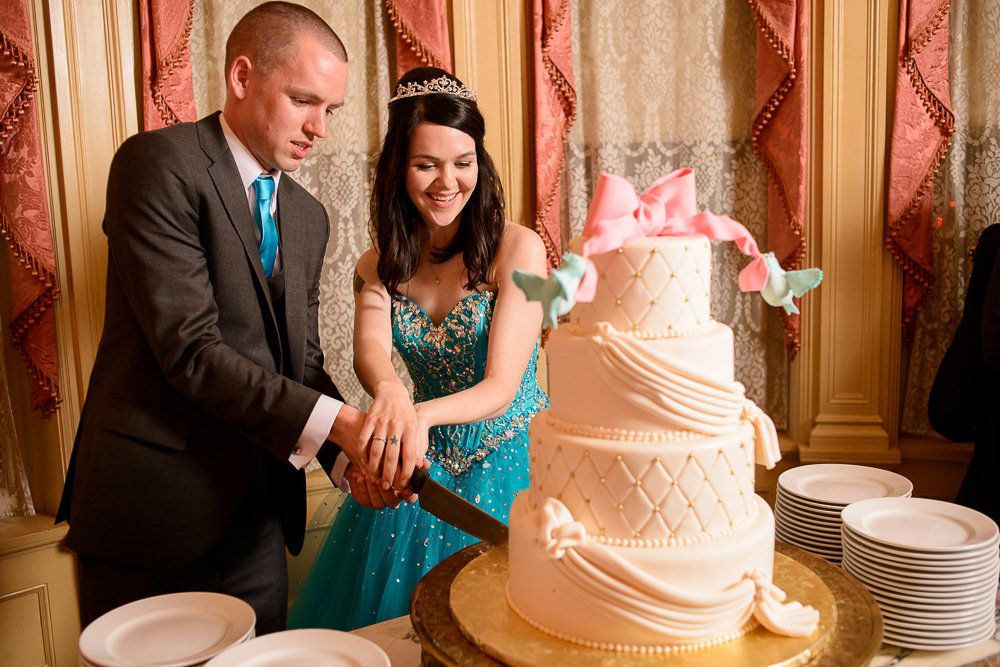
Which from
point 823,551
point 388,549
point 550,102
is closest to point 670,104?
point 550,102

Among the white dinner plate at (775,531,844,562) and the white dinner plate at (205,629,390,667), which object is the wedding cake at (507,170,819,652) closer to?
the white dinner plate at (205,629,390,667)

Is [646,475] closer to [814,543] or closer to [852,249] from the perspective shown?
[814,543]

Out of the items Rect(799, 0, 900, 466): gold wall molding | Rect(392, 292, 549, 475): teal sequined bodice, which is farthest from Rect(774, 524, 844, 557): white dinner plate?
Rect(799, 0, 900, 466): gold wall molding

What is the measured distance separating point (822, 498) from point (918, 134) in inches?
88.7

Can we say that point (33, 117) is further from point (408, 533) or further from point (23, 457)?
point (408, 533)

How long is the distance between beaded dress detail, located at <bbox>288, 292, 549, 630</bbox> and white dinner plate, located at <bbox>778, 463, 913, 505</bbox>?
86cm

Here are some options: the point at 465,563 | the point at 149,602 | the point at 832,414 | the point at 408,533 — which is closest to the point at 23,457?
the point at 408,533

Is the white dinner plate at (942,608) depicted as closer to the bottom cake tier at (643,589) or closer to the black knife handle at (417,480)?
the bottom cake tier at (643,589)

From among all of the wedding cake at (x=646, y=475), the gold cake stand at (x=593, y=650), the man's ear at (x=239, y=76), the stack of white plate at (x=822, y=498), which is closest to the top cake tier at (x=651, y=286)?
the wedding cake at (x=646, y=475)

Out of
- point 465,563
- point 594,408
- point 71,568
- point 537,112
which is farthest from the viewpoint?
point 537,112

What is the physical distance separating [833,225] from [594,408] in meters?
2.76

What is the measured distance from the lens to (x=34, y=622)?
2902 mm

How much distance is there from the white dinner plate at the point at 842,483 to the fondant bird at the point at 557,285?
1.26 metres

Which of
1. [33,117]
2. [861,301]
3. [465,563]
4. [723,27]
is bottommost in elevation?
[465,563]
